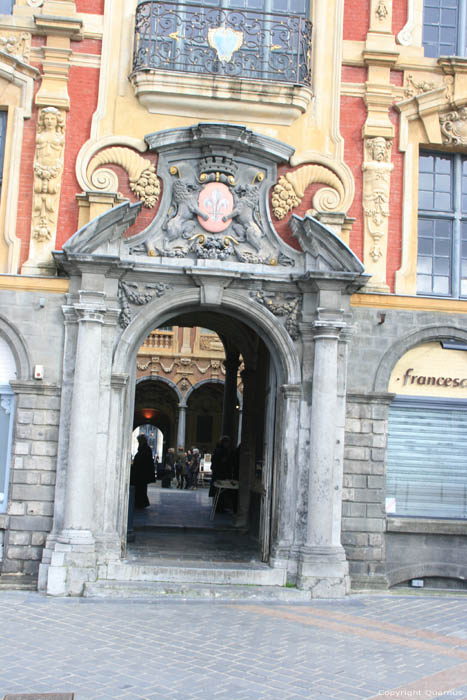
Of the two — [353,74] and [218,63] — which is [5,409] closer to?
[218,63]

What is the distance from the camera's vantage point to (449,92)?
42.8 ft

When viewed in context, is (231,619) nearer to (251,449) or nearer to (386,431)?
(386,431)

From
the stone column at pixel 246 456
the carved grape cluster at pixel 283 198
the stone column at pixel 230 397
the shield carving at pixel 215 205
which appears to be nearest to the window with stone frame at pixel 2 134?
the shield carving at pixel 215 205

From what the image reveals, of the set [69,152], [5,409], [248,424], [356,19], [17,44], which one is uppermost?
[356,19]

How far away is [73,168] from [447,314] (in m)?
5.77

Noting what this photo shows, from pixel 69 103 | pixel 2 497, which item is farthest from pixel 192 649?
pixel 69 103

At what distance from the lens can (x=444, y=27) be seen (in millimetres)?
13391

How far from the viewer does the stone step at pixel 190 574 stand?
1148 cm

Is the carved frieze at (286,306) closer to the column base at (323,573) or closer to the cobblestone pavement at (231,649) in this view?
the column base at (323,573)

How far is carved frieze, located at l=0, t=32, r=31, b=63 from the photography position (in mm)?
12422

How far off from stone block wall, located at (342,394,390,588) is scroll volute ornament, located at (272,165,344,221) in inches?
111

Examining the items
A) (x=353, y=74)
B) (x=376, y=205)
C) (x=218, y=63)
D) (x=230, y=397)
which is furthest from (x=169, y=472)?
(x=218, y=63)

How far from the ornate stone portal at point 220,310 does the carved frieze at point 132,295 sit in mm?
19

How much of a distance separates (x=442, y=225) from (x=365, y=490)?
4.17 metres
